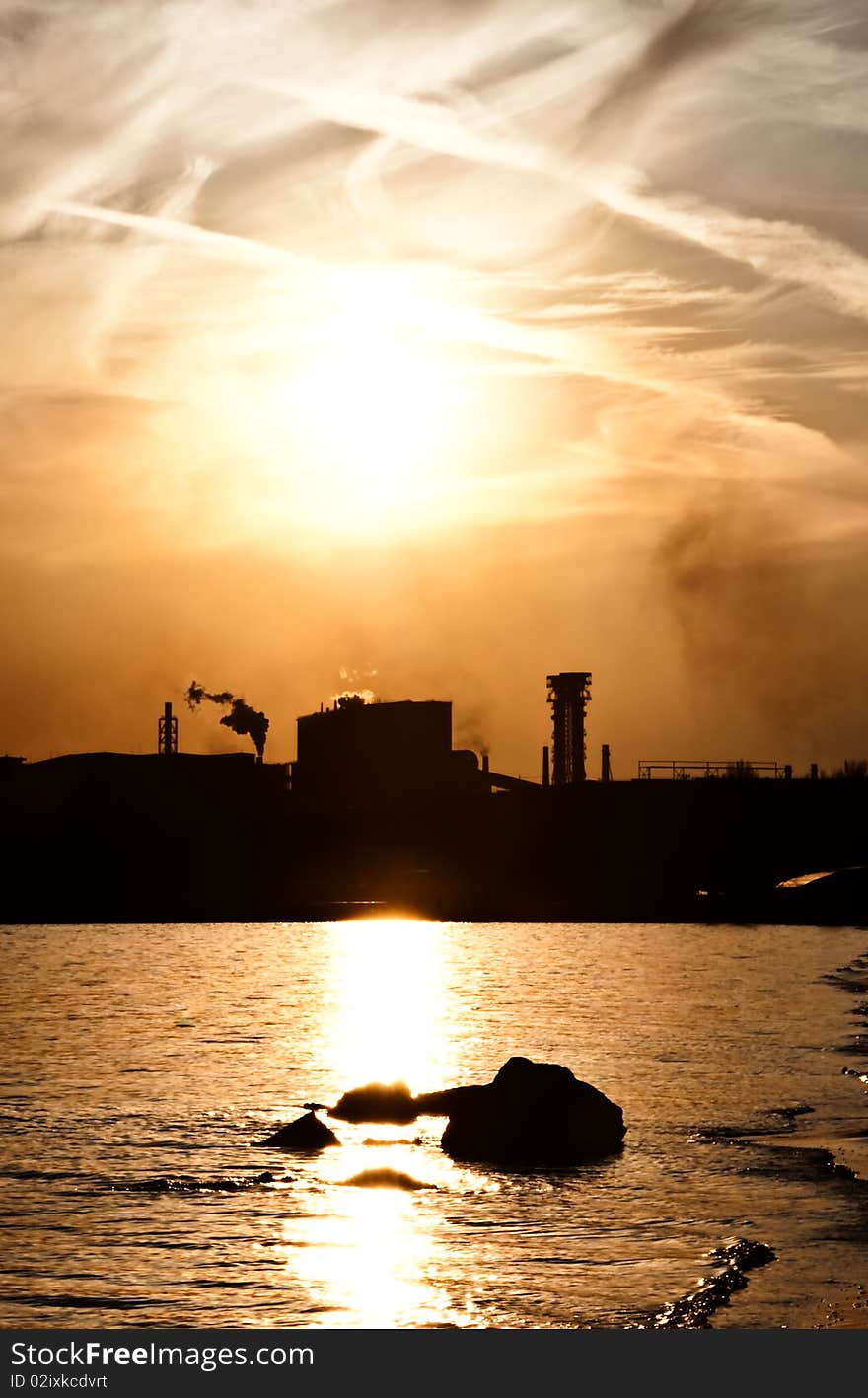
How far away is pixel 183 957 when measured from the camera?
81000 mm

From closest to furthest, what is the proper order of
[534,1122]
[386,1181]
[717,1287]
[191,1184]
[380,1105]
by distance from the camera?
[717,1287]
[191,1184]
[386,1181]
[534,1122]
[380,1105]

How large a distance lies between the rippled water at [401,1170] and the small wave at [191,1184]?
7 cm

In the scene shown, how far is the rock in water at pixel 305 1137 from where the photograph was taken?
26.3 metres

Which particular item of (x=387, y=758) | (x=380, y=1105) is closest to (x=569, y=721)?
(x=387, y=758)

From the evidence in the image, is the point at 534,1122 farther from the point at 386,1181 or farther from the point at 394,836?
the point at 394,836

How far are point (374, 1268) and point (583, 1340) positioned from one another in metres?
3.50

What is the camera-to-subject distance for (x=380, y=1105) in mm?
29406

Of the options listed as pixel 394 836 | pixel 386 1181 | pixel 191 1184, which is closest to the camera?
pixel 191 1184

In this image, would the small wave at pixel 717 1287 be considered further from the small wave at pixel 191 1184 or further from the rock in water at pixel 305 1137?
the rock in water at pixel 305 1137

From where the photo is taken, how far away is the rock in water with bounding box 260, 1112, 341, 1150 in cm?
2631

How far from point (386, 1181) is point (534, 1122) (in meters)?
3.24

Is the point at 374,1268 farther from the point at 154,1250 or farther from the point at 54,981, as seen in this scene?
the point at 54,981

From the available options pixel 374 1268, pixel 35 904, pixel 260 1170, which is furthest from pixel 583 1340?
pixel 35 904

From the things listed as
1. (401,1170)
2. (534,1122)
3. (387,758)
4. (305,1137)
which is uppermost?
(387,758)
